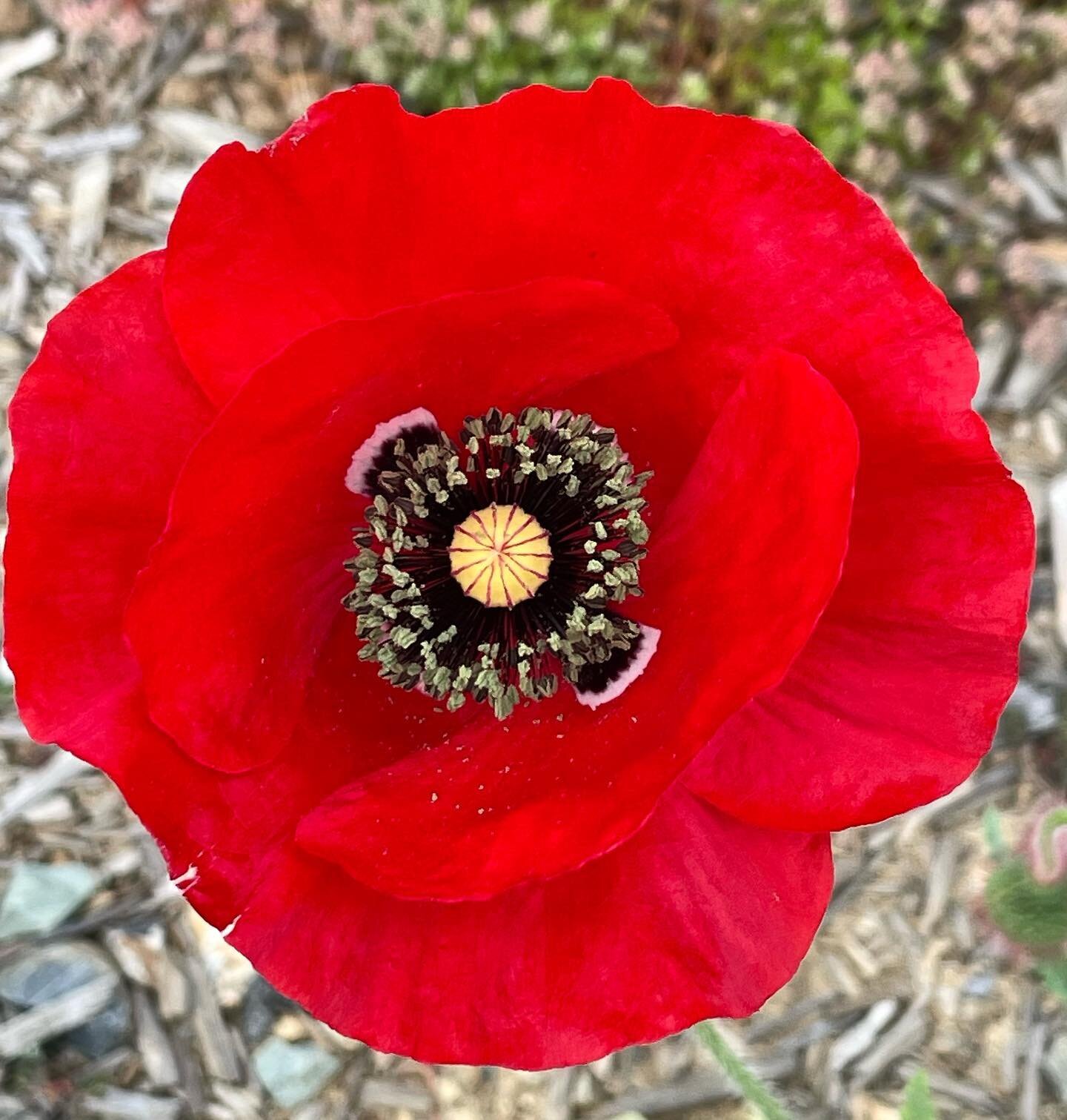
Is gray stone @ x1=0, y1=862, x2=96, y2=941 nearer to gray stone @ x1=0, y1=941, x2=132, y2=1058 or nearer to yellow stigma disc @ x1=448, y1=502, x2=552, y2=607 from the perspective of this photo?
gray stone @ x1=0, y1=941, x2=132, y2=1058

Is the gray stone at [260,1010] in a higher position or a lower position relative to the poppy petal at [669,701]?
lower

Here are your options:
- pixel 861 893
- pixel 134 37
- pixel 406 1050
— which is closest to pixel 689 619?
pixel 406 1050

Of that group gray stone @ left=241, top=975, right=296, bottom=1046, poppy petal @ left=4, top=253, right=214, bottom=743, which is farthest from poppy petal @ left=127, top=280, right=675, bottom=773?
gray stone @ left=241, top=975, right=296, bottom=1046

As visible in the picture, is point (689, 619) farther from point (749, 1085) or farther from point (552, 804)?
point (749, 1085)

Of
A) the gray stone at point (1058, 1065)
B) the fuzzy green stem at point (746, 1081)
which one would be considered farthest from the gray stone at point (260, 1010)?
the gray stone at point (1058, 1065)

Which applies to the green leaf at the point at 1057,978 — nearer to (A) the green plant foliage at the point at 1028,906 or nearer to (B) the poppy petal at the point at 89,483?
(A) the green plant foliage at the point at 1028,906

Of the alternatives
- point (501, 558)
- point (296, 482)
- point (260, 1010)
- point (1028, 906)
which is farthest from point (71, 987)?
point (1028, 906)

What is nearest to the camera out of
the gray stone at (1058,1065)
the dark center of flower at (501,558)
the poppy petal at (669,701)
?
the poppy petal at (669,701)
